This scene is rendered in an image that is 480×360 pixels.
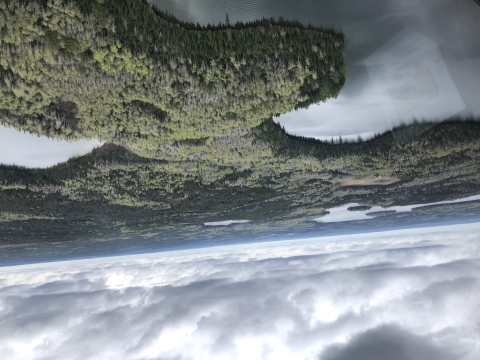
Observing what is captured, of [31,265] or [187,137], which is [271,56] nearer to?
[187,137]

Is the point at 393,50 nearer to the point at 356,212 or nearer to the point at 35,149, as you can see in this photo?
the point at 35,149

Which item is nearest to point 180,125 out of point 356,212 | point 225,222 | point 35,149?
point 35,149

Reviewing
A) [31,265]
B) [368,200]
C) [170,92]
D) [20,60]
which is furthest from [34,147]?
[31,265]

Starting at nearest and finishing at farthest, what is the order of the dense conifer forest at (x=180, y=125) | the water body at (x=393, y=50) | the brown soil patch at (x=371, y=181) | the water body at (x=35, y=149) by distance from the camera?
the dense conifer forest at (x=180, y=125) → the water body at (x=393, y=50) → the water body at (x=35, y=149) → the brown soil patch at (x=371, y=181)

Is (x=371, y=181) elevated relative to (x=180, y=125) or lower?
lower

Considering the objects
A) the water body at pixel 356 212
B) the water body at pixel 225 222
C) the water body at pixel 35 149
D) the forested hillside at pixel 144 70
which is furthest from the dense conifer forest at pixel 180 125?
the water body at pixel 225 222

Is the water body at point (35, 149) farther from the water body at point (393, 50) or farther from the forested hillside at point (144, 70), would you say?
the water body at point (393, 50)

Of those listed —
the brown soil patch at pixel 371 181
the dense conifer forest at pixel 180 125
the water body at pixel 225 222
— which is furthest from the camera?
the water body at pixel 225 222
